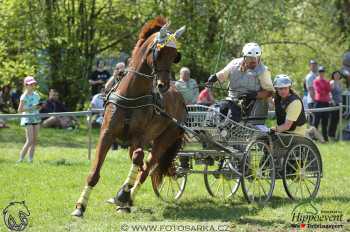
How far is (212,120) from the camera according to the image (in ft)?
31.6

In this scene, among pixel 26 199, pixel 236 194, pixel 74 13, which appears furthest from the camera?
pixel 74 13

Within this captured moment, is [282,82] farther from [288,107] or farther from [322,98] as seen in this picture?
[322,98]

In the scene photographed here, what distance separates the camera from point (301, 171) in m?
9.97

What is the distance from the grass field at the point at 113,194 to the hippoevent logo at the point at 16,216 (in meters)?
0.07

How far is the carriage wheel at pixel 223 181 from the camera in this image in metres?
9.66

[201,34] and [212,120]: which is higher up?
[201,34]

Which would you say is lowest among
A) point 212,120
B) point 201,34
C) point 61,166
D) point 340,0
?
point 61,166

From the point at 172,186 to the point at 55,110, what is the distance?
1158cm

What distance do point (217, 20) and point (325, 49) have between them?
7.07m

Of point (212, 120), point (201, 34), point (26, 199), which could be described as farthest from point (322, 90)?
point (26, 199)

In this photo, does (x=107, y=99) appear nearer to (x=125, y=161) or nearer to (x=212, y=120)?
(x=212, y=120)

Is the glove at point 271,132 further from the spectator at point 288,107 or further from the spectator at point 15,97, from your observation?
the spectator at point 15,97

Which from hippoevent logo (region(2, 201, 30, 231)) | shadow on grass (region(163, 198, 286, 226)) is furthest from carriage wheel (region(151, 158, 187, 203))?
hippoevent logo (region(2, 201, 30, 231))

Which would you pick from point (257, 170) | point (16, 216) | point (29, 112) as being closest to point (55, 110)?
point (29, 112)
